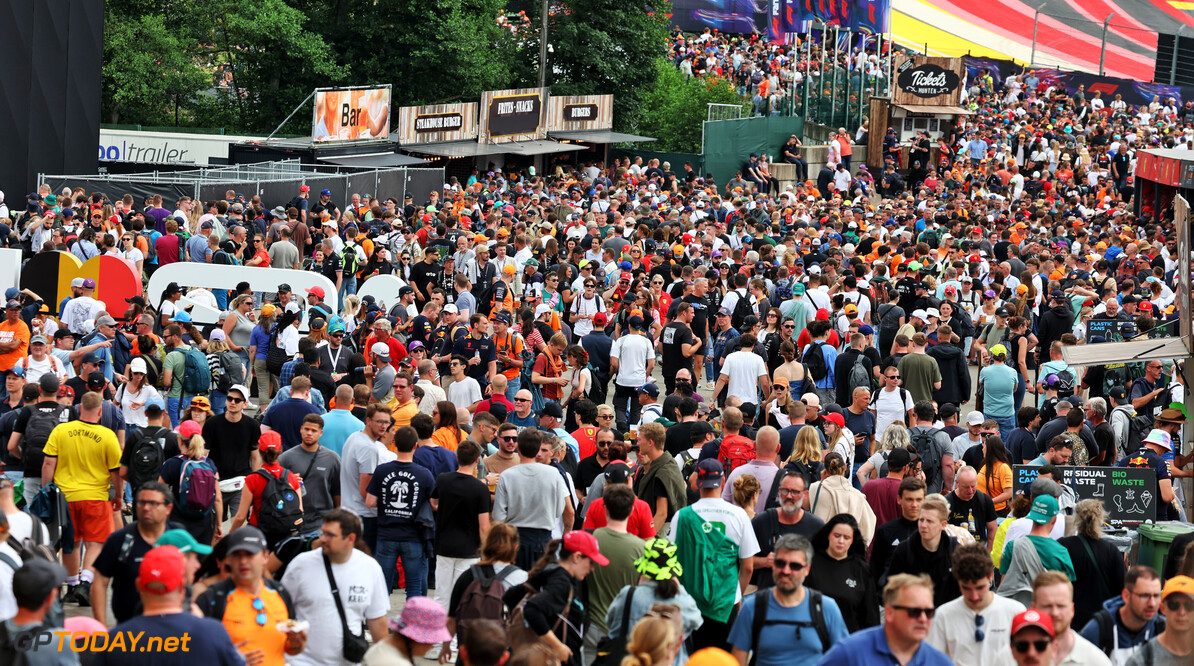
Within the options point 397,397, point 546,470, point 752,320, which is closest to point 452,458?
point 546,470

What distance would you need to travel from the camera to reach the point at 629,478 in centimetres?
873

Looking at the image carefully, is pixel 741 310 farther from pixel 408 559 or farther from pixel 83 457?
pixel 83 457

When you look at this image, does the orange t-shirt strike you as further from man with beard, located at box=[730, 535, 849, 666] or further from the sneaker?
man with beard, located at box=[730, 535, 849, 666]

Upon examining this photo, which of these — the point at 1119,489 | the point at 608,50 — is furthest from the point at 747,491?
the point at 608,50

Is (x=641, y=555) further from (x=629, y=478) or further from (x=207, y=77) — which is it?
(x=207, y=77)

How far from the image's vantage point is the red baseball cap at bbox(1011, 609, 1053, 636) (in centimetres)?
584

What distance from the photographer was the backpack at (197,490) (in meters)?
8.50

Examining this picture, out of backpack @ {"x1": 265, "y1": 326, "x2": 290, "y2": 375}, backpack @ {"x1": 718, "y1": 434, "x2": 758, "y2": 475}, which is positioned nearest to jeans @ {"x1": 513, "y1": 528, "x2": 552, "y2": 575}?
backpack @ {"x1": 718, "y1": 434, "x2": 758, "y2": 475}

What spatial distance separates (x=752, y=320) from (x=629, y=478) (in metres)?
5.36

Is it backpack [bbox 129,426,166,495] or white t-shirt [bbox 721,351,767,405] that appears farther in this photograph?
white t-shirt [bbox 721,351,767,405]

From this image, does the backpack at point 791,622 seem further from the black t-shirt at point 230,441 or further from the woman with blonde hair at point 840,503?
the black t-shirt at point 230,441

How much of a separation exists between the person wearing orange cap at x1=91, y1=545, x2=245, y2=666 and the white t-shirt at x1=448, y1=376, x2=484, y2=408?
255 inches

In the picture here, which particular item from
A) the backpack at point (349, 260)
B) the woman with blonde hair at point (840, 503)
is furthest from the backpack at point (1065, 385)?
the backpack at point (349, 260)

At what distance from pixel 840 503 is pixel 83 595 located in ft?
15.8
